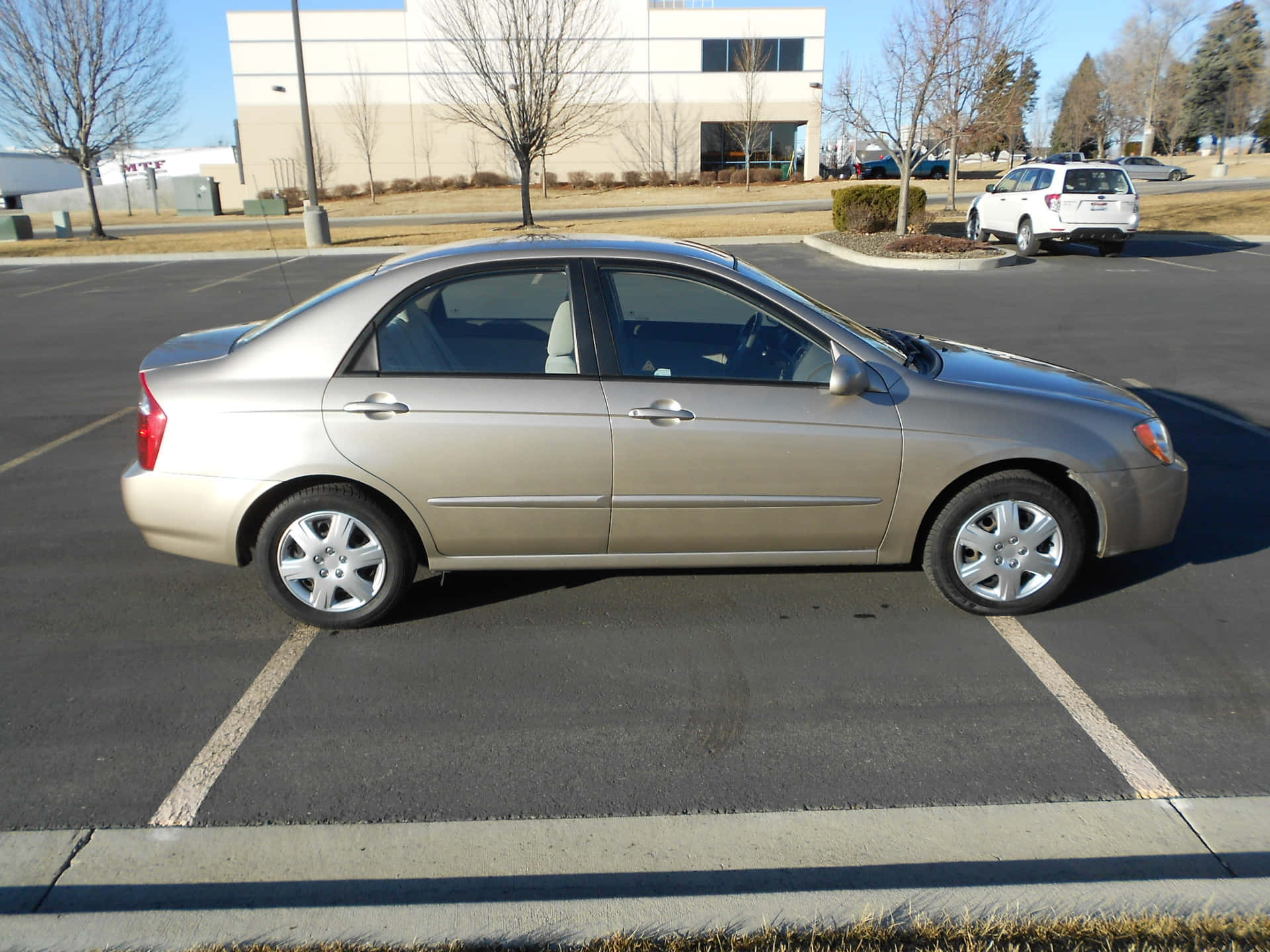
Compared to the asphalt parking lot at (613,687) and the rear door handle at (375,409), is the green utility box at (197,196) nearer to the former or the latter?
the asphalt parking lot at (613,687)

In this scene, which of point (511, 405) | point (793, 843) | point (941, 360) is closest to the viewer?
point (793, 843)

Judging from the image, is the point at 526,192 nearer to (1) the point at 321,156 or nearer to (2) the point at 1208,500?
(2) the point at 1208,500

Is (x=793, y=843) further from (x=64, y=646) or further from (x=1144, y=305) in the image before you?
(x=1144, y=305)

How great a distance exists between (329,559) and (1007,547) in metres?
2.98

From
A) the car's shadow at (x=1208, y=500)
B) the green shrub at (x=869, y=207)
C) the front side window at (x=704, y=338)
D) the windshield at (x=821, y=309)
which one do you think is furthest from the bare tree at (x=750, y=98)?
the front side window at (x=704, y=338)

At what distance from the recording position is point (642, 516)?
4.20m

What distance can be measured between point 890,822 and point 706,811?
0.57 m

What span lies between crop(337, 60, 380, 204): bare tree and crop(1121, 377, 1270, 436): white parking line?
170ft

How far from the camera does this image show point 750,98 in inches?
2130

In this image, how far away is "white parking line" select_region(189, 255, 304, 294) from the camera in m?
17.9

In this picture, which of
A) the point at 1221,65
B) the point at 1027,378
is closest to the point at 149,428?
the point at 1027,378

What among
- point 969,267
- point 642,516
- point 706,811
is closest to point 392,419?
point 642,516

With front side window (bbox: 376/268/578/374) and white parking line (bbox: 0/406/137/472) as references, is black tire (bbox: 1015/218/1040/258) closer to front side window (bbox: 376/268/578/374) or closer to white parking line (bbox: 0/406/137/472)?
white parking line (bbox: 0/406/137/472)

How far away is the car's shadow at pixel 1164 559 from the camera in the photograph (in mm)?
4680
